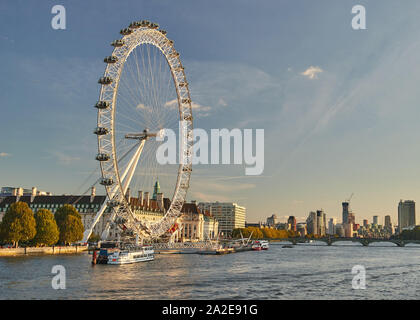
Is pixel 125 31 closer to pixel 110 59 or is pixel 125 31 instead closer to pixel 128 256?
pixel 110 59

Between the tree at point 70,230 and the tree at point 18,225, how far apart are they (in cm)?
1421

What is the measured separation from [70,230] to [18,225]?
58.7ft

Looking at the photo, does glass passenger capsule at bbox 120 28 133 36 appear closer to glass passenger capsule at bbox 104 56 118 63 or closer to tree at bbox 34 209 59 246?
glass passenger capsule at bbox 104 56 118 63

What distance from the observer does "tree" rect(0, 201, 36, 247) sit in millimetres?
74625

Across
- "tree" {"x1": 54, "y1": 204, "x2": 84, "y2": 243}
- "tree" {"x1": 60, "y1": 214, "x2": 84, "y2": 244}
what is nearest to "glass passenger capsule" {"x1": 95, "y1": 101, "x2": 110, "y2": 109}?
"tree" {"x1": 60, "y1": 214, "x2": 84, "y2": 244}

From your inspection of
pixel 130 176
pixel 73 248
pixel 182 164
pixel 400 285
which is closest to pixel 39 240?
pixel 73 248

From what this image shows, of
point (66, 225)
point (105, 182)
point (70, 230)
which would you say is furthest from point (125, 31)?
point (70, 230)

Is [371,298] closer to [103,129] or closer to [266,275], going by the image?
[266,275]

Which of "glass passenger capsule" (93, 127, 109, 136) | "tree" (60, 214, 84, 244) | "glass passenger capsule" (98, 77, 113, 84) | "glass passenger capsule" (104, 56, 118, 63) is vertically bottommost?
"tree" (60, 214, 84, 244)

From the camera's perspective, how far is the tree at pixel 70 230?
3605 inches

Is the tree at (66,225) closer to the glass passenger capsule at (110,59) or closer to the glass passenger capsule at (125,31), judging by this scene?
the glass passenger capsule at (110,59)

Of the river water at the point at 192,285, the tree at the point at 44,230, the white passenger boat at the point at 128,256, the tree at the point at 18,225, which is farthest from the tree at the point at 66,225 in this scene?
the river water at the point at 192,285

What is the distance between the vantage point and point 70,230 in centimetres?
9219

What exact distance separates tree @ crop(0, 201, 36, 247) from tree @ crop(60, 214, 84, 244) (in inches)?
559
